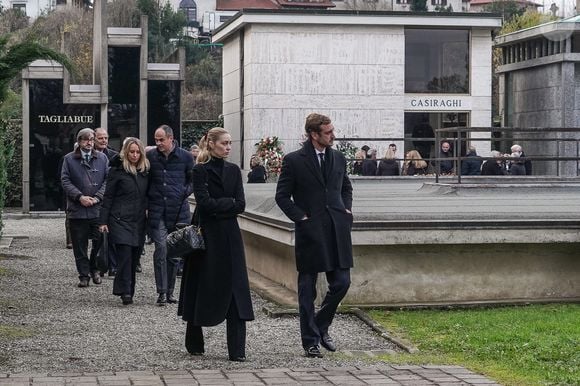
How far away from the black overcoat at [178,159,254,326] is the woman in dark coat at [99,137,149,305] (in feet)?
14.2

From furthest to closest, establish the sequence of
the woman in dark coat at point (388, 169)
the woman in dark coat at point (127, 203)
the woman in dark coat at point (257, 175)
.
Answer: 1. the woman in dark coat at point (257, 175)
2. the woman in dark coat at point (388, 169)
3. the woman in dark coat at point (127, 203)

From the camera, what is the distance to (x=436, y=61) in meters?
42.6

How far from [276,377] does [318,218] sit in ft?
6.25

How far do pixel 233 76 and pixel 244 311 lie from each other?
34398 mm

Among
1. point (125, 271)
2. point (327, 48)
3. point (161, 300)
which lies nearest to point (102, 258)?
point (125, 271)

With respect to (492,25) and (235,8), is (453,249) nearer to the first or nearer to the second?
(492,25)

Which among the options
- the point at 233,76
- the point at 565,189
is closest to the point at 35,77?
the point at 233,76

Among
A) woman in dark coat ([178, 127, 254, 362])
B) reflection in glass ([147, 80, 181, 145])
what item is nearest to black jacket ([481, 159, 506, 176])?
reflection in glass ([147, 80, 181, 145])

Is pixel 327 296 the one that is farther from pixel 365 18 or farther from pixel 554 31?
pixel 365 18

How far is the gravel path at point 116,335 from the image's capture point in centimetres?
1034

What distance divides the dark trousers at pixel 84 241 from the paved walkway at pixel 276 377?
7.19m

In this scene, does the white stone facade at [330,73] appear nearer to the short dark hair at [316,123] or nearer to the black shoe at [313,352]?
the short dark hair at [316,123]

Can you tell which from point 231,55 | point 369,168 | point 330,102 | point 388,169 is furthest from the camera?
point 231,55

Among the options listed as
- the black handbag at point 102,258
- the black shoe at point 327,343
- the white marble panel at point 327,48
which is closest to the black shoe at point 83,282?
the black handbag at point 102,258
